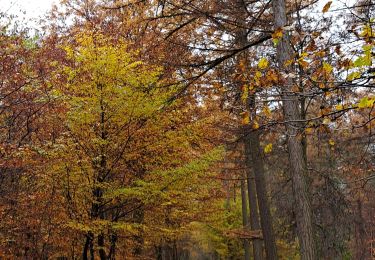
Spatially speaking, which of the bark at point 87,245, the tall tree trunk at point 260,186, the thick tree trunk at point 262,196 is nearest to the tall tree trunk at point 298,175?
the tall tree trunk at point 260,186

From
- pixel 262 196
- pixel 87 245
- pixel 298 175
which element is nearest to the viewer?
pixel 298 175

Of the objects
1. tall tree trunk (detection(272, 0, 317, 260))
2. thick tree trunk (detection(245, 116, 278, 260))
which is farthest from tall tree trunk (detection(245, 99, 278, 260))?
tall tree trunk (detection(272, 0, 317, 260))

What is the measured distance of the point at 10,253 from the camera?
8.66m

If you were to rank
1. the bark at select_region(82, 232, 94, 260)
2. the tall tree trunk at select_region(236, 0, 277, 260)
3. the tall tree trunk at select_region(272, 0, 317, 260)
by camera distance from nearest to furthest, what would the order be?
the tall tree trunk at select_region(272, 0, 317, 260) < the bark at select_region(82, 232, 94, 260) < the tall tree trunk at select_region(236, 0, 277, 260)

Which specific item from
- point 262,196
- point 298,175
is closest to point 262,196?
point 262,196

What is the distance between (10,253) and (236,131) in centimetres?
655

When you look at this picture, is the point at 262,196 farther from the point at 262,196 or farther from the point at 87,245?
the point at 87,245

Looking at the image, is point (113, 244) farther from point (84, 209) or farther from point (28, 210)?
point (28, 210)

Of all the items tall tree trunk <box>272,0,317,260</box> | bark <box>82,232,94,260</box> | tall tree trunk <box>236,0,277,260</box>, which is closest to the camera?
tall tree trunk <box>272,0,317,260</box>

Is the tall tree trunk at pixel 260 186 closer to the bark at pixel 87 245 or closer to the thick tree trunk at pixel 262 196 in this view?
the thick tree trunk at pixel 262 196

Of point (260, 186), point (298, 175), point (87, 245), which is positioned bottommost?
point (87, 245)

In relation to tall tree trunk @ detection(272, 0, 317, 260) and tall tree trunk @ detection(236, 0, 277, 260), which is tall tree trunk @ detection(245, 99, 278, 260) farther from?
tall tree trunk @ detection(272, 0, 317, 260)

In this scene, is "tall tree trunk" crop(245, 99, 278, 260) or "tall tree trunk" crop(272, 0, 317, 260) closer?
"tall tree trunk" crop(272, 0, 317, 260)

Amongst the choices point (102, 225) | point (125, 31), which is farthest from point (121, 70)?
point (125, 31)
